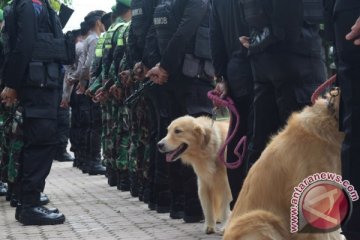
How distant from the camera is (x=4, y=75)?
6.88m

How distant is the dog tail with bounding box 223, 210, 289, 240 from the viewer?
143 inches

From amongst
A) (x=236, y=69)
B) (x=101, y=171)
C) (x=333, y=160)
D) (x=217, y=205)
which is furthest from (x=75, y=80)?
(x=333, y=160)

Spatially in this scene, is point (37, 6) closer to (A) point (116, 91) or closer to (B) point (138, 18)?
(B) point (138, 18)

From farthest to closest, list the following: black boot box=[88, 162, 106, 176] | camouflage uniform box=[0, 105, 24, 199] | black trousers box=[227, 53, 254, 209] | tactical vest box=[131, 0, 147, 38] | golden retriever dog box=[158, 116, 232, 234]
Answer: black boot box=[88, 162, 106, 176]
camouflage uniform box=[0, 105, 24, 199]
tactical vest box=[131, 0, 147, 38]
golden retriever dog box=[158, 116, 232, 234]
black trousers box=[227, 53, 254, 209]

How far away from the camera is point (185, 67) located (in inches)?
266

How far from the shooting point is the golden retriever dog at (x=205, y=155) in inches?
253

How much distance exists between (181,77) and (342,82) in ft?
12.1

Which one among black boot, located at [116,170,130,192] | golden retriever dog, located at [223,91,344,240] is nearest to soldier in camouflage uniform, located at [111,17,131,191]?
black boot, located at [116,170,130,192]

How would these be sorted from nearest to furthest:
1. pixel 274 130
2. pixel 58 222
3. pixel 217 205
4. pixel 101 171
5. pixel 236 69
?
pixel 274 130, pixel 236 69, pixel 217 205, pixel 58 222, pixel 101 171

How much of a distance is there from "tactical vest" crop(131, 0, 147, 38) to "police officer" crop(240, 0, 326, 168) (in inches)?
109

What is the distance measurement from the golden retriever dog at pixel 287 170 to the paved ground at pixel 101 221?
93.8 inches

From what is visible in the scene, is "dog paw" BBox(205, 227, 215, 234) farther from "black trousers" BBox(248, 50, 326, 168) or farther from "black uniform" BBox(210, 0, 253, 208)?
"black trousers" BBox(248, 50, 326, 168)

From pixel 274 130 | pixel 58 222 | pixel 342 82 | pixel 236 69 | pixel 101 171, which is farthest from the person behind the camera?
pixel 101 171

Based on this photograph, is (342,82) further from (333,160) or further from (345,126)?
(333,160)
